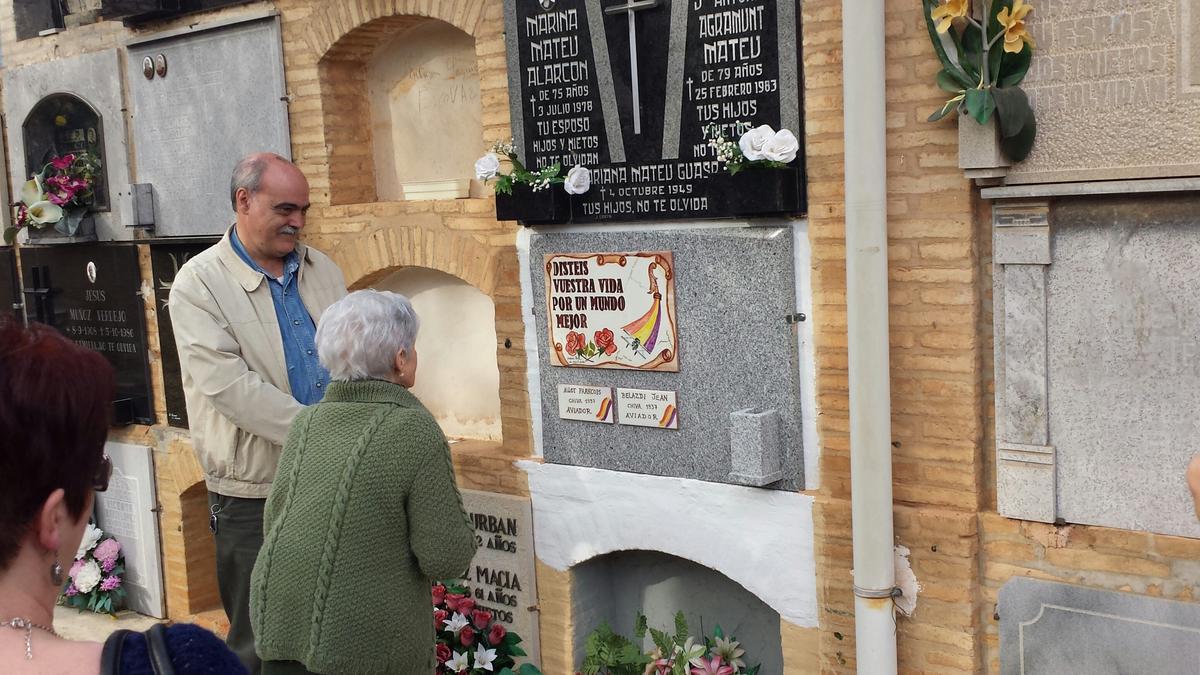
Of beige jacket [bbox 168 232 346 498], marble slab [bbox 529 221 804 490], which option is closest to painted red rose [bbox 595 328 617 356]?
marble slab [bbox 529 221 804 490]

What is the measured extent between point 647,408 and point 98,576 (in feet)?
14.2

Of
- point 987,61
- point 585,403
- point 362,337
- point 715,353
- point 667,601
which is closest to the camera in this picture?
point 362,337

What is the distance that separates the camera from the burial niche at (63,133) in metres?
7.66

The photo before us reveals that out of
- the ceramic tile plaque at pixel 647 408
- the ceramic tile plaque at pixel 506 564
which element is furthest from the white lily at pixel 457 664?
the ceramic tile plaque at pixel 647 408

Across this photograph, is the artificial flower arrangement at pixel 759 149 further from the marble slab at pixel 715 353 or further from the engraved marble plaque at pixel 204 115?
the engraved marble plaque at pixel 204 115

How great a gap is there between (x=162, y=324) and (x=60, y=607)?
2086 mm

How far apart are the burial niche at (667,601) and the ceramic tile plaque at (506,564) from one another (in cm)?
22

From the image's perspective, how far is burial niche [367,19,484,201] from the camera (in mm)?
6188

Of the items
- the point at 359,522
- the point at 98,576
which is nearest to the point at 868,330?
the point at 359,522

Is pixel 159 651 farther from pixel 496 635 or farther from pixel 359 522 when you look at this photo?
pixel 496 635

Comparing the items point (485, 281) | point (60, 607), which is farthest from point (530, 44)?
point (60, 607)

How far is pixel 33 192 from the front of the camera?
785 cm

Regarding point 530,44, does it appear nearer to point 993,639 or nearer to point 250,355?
point 250,355

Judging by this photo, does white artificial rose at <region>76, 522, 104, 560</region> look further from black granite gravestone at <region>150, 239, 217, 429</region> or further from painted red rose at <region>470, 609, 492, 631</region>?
painted red rose at <region>470, 609, 492, 631</region>
